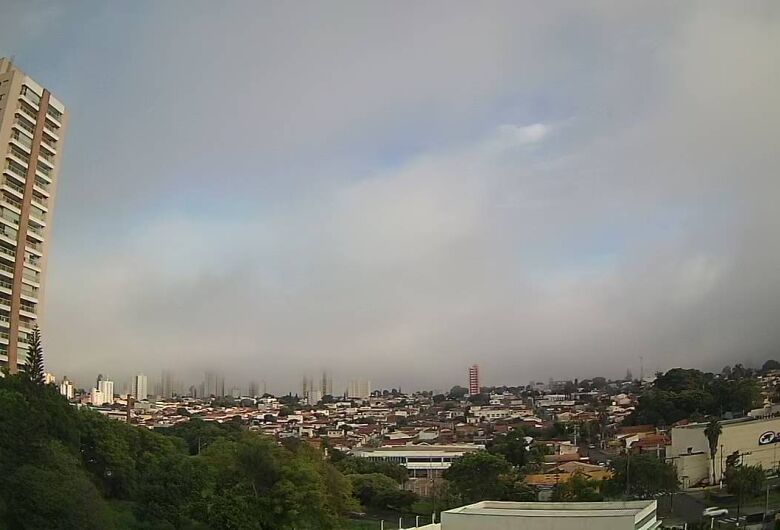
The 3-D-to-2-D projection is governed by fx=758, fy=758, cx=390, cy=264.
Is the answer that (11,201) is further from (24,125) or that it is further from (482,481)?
(482,481)

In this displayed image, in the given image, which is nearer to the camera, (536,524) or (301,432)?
(536,524)

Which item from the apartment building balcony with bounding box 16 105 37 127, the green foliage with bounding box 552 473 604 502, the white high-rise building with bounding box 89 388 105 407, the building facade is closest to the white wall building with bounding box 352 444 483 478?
the building facade

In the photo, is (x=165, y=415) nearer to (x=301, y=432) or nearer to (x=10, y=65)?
(x=301, y=432)

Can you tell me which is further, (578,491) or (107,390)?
(107,390)

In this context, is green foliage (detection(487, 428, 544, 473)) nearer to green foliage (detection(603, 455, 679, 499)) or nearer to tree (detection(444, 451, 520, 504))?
tree (detection(444, 451, 520, 504))

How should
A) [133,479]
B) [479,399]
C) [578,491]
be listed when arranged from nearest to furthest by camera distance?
[133,479] < [578,491] < [479,399]

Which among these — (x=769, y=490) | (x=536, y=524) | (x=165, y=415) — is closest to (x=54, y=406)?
(x=536, y=524)

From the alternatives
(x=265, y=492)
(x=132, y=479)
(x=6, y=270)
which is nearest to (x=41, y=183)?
(x=6, y=270)

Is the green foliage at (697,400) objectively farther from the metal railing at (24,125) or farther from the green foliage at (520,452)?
the metal railing at (24,125)
